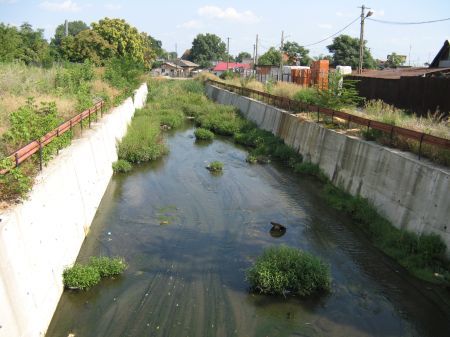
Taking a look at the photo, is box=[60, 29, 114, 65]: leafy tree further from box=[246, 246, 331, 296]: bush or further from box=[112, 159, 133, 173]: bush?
box=[246, 246, 331, 296]: bush

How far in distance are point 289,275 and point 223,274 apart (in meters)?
1.53

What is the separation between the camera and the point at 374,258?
1030 cm

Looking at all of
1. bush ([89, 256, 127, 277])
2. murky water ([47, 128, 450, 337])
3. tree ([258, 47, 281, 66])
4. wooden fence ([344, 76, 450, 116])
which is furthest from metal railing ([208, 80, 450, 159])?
tree ([258, 47, 281, 66])

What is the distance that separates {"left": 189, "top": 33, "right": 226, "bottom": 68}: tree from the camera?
122 meters

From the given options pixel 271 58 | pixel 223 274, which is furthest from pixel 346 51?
pixel 223 274

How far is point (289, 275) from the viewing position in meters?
8.50

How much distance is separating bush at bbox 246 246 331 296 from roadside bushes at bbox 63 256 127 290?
274cm

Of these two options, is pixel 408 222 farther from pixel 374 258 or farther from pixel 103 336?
pixel 103 336

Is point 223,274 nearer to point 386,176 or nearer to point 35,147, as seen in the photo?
A: point 35,147

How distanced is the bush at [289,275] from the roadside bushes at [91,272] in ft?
8.99

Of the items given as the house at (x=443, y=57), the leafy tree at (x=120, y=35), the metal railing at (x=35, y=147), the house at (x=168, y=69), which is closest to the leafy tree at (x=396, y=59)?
the house at (x=168, y=69)

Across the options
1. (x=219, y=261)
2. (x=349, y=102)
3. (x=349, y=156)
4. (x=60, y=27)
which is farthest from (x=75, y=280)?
(x=60, y=27)

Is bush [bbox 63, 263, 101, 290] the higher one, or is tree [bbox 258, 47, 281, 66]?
bush [bbox 63, 263, 101, 290]

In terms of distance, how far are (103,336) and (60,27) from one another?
155988 mm
